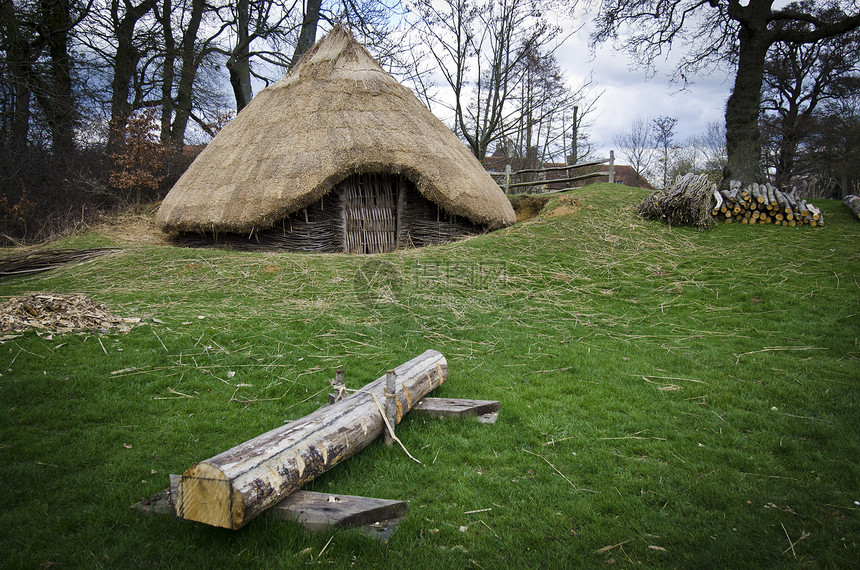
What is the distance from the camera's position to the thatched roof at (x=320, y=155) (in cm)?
993

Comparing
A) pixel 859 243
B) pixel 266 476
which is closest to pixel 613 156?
pixel 859 243

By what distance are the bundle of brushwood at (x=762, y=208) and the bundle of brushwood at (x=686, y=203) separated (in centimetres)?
31

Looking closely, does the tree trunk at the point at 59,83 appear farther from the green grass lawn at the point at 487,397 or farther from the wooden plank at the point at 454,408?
the wooden plank at the point at 454,408

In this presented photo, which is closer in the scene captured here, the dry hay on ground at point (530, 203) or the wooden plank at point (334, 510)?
the wooden plank at point (334, 510)

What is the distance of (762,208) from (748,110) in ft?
10.2

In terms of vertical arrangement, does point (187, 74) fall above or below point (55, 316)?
above

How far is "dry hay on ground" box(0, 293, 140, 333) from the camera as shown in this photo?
5223 mm

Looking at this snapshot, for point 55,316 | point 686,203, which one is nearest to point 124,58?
point 55,316

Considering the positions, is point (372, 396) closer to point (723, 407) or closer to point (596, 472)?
point (596, 472)

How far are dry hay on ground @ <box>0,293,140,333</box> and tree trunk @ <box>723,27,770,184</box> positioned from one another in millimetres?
13457

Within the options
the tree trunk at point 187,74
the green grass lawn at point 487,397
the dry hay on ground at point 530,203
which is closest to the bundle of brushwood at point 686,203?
the green grass lawn at point 487,397

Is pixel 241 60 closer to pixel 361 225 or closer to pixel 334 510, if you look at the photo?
pixel 361 225

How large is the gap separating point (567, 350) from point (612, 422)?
1752mm

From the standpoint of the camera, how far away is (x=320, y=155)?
1015cm
